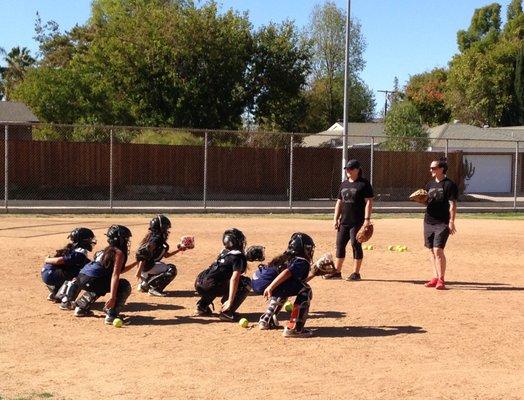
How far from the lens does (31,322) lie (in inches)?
336

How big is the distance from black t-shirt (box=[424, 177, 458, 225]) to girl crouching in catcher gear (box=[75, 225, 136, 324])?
4.68m

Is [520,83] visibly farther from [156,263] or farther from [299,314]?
[299,314]

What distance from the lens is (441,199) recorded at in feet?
36.9

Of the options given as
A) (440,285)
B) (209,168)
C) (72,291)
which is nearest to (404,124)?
(209,168)

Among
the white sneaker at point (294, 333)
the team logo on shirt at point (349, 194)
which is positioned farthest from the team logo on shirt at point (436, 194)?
the white sneaker at point (294, 333)

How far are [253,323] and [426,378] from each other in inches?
104

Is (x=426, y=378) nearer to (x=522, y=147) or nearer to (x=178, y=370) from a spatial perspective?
(x=178, y=370)

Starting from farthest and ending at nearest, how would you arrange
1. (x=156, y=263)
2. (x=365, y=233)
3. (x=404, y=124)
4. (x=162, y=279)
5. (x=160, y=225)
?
(x=404, y=124) < (x=365, y=233) < (x=156, y=263) < (x=162, y=279) < (x=160, y=225)

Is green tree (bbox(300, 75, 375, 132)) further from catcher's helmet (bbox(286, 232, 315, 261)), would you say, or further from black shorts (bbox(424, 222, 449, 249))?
catcher's helmet (bbox(286, 232, 315, 261))

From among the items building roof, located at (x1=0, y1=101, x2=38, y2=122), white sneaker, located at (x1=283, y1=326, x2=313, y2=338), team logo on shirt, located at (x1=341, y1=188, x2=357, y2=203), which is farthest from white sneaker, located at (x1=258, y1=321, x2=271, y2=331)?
building roof, located at (x1=0, y1=101, x2=38, y2=122)

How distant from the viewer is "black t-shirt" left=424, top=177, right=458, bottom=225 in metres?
11.2

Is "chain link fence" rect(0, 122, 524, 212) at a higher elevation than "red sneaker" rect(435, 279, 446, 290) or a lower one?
Answer: higher

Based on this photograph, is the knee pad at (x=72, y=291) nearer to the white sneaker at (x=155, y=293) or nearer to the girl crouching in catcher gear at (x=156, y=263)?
the girl crouching in catcher gear at (x=156, y=263)

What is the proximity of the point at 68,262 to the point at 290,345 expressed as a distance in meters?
3.26
